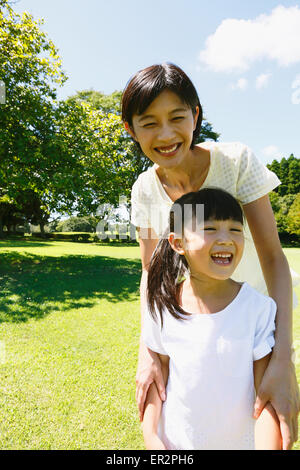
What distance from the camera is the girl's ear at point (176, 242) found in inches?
60.0

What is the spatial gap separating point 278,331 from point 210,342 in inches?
11.1

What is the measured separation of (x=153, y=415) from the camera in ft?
4.49

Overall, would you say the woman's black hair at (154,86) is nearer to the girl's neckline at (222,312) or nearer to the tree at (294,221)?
the girl's neckline at (222,312)

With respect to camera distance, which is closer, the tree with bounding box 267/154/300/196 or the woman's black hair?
the woman's black hair

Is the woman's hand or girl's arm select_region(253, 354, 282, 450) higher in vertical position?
girl's arm select_region(253, 354, 282, 450)

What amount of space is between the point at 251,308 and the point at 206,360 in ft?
0.95

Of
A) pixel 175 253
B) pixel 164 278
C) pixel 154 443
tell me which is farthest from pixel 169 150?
pixel 154 443

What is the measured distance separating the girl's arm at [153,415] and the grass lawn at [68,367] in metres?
1.72

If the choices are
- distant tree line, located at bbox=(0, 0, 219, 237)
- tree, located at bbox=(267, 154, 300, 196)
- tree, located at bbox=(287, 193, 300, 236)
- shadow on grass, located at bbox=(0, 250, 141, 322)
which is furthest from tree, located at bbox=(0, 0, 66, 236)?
tree, located at bbox=(267, 154, 300, 196)

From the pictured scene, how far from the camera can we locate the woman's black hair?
142cm

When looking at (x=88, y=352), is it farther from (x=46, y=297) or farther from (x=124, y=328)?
(x=46, y=297)

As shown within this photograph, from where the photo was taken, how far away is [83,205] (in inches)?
463

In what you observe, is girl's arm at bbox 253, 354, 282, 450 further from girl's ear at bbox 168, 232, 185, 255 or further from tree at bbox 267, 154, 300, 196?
tree at bbox 267, 154, 300, 196

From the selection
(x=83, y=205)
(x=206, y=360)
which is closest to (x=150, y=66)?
(x=206, y=360)
